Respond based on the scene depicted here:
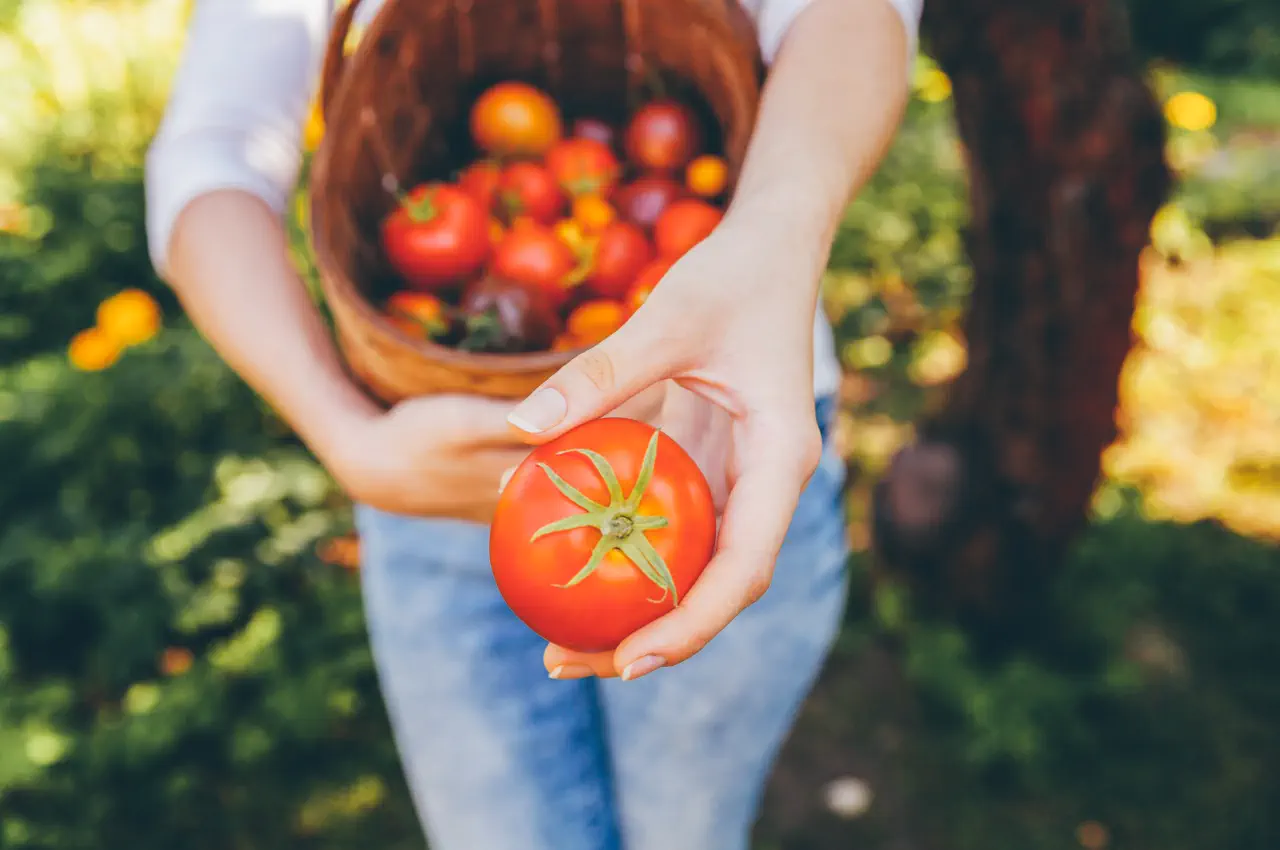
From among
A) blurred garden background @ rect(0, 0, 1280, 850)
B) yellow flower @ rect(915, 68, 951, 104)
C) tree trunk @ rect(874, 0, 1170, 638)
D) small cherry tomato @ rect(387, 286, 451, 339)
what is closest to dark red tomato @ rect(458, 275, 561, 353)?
small cherry tomato @ rect(387, 286, 451, 339)

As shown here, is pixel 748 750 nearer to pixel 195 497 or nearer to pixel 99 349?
pixel 195 497

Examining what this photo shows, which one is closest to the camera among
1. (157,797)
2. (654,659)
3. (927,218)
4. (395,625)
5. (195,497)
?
(654,659)

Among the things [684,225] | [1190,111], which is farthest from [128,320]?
[1190,111]

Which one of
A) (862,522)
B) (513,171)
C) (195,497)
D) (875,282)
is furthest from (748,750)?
(875,282)

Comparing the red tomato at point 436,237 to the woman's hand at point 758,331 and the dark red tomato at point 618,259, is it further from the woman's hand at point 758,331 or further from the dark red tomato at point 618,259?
the woman's hand at point 758,331

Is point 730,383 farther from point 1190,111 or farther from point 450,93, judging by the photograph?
point 1190,111

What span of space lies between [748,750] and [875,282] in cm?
253

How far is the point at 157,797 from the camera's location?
7.60 feet

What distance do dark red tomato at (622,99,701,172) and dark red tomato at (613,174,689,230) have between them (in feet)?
0.08

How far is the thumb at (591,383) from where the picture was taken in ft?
3.00

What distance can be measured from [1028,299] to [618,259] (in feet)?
3.83

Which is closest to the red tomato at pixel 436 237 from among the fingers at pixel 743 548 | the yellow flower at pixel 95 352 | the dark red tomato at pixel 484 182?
the dark red tomato at pixel 484 182

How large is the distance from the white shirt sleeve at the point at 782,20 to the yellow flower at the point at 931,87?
2.80 meters

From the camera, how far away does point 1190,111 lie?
153 inches
